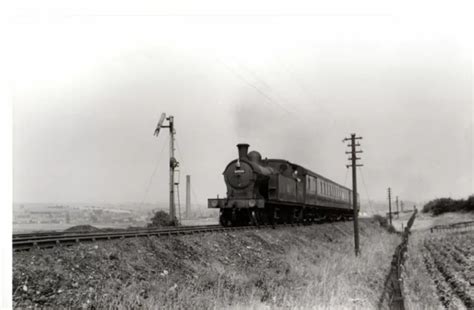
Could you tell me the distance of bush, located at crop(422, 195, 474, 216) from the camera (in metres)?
69.3

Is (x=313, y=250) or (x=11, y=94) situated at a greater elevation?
(x=11, y=94)

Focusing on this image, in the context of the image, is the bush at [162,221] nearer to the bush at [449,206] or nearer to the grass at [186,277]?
the grass at [186,277]

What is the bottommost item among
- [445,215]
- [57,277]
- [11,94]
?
[445,215]

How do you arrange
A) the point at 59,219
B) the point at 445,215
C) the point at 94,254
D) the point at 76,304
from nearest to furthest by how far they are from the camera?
the point at 76,304
the point at 94,254
the point at 59,219
the point at 445,215

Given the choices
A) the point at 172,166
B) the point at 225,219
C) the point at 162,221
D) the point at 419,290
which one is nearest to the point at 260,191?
the point at 225,219

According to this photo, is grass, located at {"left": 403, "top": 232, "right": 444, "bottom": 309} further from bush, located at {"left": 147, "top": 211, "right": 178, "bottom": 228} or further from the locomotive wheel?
bush, located at {"left": 147, "top": 211, "right": 178, "bottom": 228}

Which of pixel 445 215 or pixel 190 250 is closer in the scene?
pixel 190 250

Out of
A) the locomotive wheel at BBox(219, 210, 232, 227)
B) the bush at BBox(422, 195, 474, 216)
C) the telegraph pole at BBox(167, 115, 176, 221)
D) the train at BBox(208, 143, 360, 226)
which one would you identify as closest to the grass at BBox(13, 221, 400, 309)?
the train at BBox(208, 143, 360, 226)

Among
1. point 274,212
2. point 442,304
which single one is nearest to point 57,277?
point 442,304

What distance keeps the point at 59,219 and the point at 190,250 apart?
21.3 m

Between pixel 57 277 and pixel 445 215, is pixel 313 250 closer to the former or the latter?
pixel 57 277

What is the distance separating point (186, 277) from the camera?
9094 mm

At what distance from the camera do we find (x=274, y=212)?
19.8 metres

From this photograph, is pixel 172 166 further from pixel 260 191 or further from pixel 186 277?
pixel 186 277
